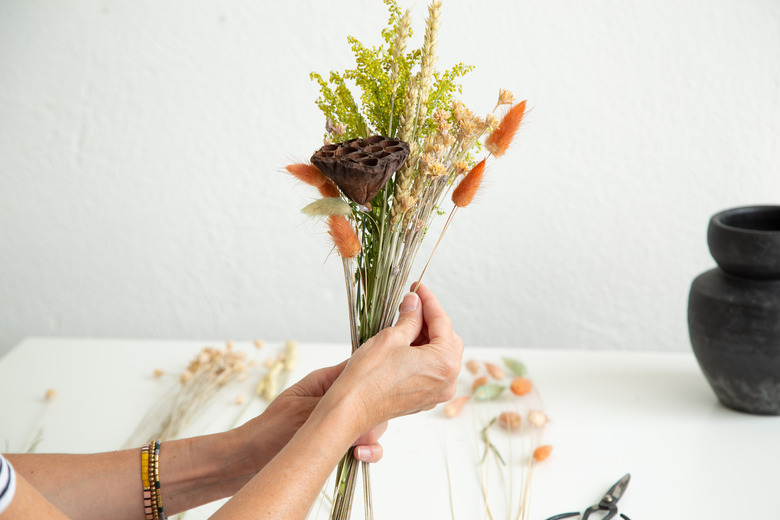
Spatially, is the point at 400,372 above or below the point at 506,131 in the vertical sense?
below

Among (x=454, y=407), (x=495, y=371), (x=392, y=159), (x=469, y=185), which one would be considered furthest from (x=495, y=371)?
Result: (x=392, y=159)

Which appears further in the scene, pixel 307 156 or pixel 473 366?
pixel 307 156

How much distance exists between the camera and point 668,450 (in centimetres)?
113

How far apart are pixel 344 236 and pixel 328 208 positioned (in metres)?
0.04

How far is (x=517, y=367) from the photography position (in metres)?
1.38

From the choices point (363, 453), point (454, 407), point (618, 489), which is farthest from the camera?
point (454, 407)

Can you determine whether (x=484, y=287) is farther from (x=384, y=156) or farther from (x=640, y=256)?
(x=384, y=156)

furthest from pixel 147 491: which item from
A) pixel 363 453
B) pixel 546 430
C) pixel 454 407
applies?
pixel 546 430

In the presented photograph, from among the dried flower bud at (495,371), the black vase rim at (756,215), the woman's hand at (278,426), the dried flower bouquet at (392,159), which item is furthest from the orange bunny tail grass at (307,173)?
the black vase rim at (756,215)

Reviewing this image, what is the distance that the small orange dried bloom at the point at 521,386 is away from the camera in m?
1.29

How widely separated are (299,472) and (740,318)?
0.81 metres

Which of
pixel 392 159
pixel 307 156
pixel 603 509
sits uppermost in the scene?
pixel 392 159

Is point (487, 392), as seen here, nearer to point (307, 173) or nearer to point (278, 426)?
point (278, 426)

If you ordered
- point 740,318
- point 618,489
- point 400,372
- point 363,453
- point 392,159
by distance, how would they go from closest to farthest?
point 392,159 → point 400,372 → point 363,453 → point 618,489 → point 740,318
